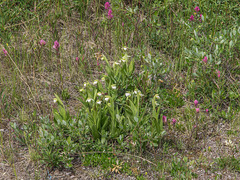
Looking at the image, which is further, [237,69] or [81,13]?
[81,13]

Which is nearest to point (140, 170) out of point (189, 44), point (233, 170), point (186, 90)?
point (233, 170)

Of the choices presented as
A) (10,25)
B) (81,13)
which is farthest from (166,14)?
(10,25)

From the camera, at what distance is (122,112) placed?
3135mm

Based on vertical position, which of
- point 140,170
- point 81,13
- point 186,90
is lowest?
point 140,170

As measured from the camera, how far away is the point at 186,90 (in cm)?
344

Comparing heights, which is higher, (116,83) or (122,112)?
(116,83)

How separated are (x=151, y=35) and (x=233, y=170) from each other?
228 centimetres

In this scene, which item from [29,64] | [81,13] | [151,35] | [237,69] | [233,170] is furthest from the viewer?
[81,13]

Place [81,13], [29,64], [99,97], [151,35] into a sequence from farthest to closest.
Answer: [81,13], [151,35], [29,64], [99,97]

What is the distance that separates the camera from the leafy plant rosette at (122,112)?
8.71 ft

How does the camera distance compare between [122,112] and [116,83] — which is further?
[122,112]

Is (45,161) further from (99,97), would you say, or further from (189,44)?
(189,44)

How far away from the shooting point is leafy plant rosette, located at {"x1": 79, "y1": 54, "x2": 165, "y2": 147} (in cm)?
266

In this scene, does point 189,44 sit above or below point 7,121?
above
